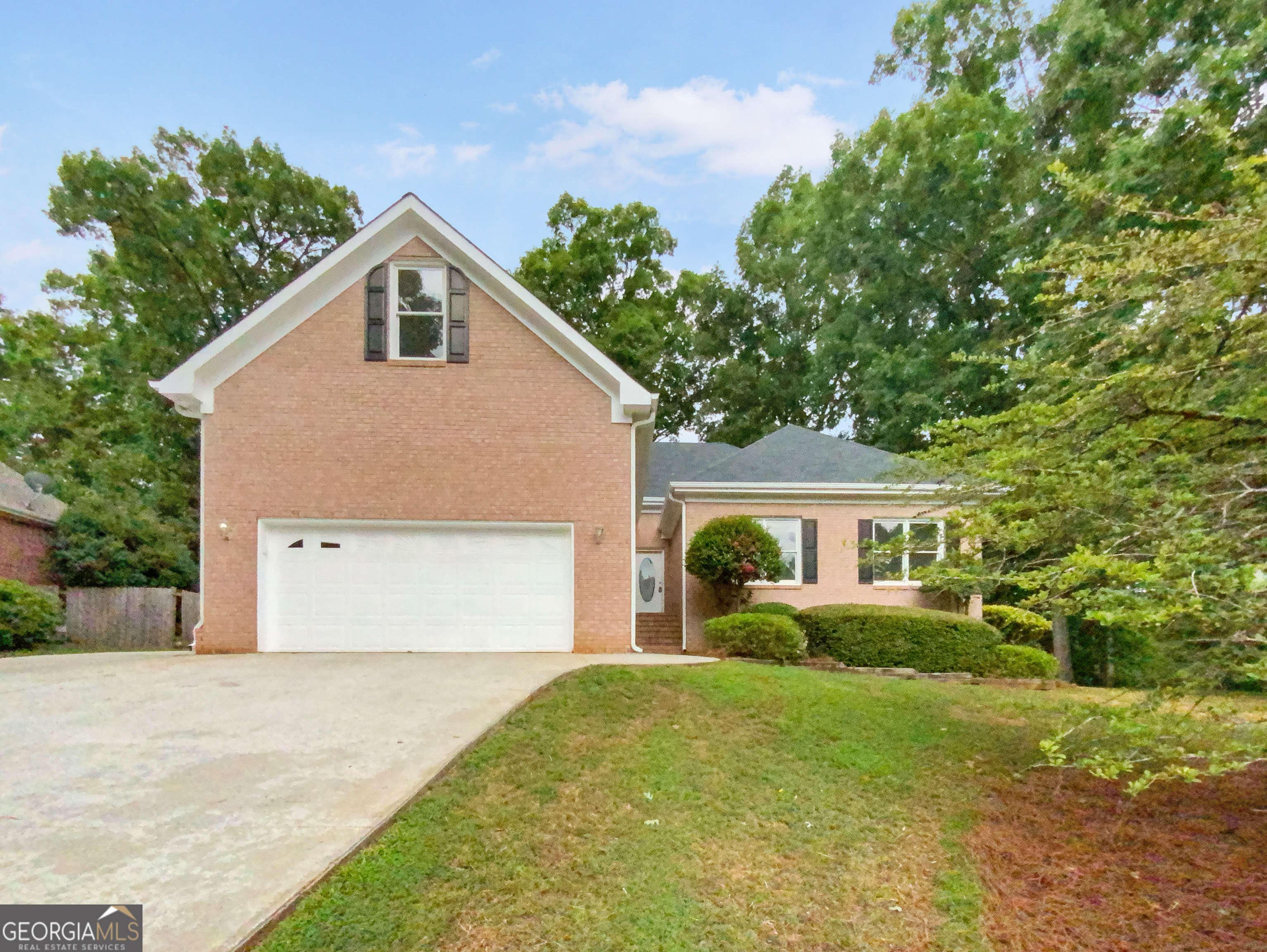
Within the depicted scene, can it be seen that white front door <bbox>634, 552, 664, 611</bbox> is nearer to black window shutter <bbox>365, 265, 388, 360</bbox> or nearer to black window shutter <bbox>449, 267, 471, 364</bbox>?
black window shutter <bbox>449, 267, 471, 364</bbox>

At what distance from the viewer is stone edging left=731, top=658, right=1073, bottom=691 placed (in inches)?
455

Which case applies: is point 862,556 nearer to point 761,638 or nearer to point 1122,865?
point 761,638

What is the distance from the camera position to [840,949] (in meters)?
3.50

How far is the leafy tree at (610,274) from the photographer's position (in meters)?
28.3

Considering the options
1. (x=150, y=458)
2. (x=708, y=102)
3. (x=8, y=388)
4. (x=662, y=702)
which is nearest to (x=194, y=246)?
(x=150, y=458)

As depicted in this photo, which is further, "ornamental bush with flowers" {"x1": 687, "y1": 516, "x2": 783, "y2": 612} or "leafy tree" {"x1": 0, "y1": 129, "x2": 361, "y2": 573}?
"leafy tree" {"x1": 0, "y1": 129, "x2": 361, "y2": 573}

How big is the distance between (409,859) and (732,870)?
1848 mm

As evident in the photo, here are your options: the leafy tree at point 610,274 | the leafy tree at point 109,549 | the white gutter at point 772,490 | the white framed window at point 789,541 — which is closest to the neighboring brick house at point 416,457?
the white gutter at point 772,490

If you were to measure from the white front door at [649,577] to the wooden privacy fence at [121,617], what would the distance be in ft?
34.2

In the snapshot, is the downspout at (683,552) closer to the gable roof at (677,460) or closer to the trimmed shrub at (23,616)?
the gable roof at (677,460)

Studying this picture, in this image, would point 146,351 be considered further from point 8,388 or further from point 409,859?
point 409,859

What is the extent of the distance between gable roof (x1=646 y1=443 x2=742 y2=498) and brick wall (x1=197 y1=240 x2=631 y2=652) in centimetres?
635

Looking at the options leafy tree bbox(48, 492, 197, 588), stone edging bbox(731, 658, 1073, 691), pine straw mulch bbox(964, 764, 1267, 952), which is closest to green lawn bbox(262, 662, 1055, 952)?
pine straw mulch bbox(964, 764, 1267, 952)

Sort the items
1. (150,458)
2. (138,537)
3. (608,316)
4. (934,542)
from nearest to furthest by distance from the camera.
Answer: (934,542), (138,537), (150,458), (608,316)
